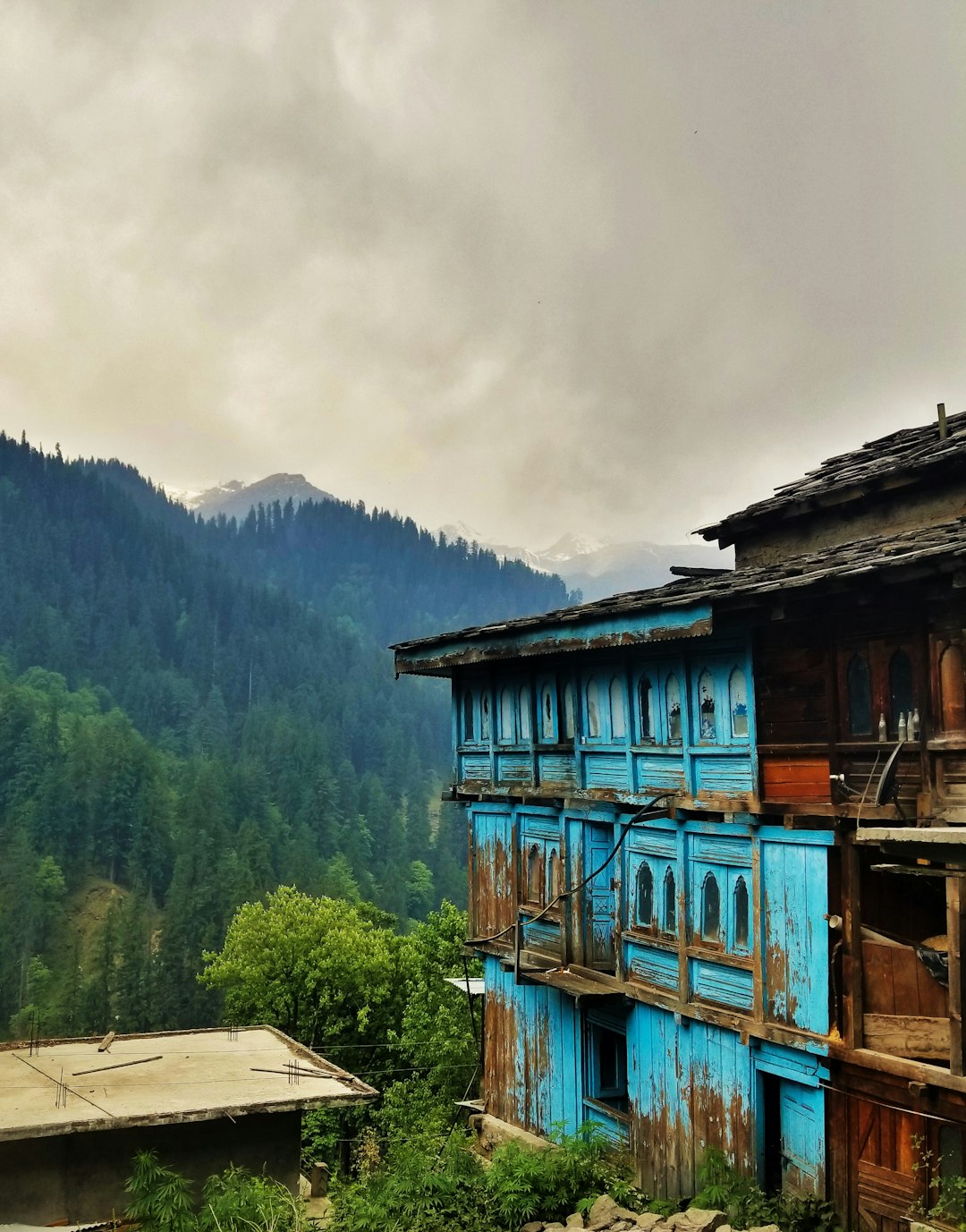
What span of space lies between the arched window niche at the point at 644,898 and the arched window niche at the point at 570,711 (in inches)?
97.4

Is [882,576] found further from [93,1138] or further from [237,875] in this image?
[237,875]

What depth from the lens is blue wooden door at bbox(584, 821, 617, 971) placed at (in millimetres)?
15867

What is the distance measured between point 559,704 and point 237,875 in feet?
265

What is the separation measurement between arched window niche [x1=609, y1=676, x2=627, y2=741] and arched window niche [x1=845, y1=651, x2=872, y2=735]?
401cm

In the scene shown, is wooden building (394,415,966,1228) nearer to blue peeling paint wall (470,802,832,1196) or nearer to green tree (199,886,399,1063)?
blue peeling paint wall (470,802,832,1196)

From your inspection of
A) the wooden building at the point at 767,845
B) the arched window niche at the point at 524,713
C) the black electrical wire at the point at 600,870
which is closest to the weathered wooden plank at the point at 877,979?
the wooden building at the point at 767,845

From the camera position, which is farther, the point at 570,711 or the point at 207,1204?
the point at 570,711

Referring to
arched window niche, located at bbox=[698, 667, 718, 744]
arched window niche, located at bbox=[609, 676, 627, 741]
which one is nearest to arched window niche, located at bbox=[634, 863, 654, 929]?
arched window niche, located at bbox=[609, 676, 627, 741]

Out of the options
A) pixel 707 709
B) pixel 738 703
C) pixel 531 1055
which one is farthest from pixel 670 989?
pixel 531 1055

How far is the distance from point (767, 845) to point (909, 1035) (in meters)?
2.39

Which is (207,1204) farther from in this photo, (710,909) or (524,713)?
(524,713)

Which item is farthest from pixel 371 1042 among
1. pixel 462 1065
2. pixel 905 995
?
pixel 905 995

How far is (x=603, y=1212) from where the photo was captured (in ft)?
42.2

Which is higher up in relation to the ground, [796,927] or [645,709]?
[645,709]
